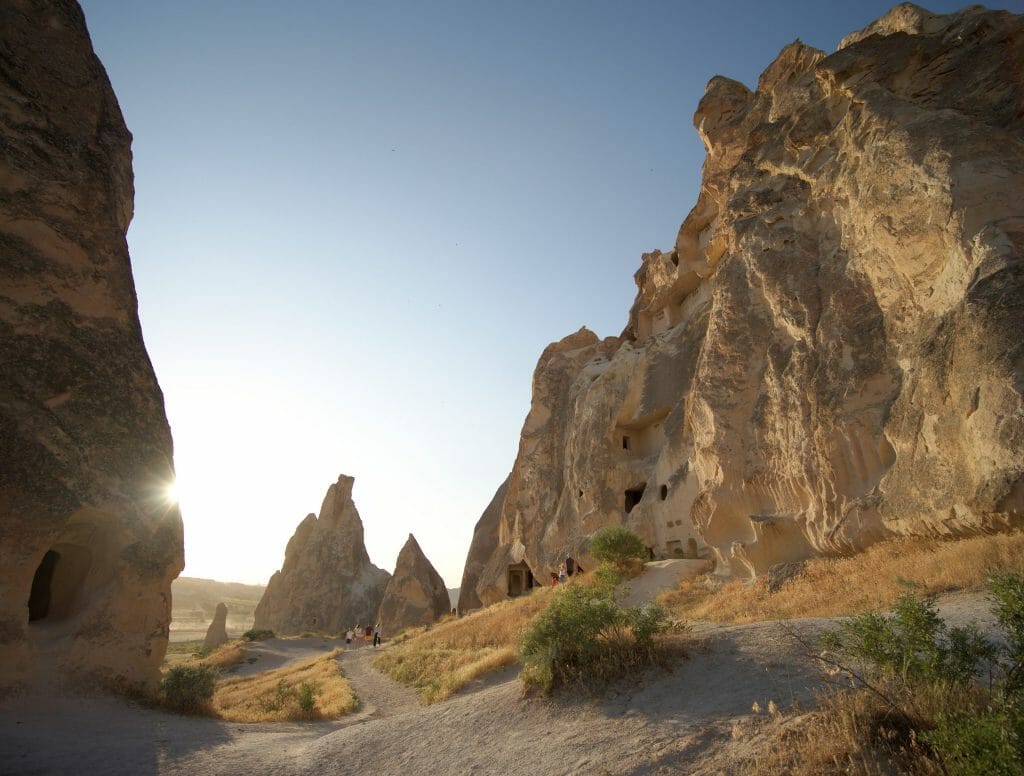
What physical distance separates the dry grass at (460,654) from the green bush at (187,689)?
3.54 meters

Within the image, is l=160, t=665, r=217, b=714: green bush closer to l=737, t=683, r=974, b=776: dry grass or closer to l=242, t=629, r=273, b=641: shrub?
l=737, t=683, r=974, b=776: dry grass

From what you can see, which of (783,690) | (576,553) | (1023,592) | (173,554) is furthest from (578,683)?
(576,553)

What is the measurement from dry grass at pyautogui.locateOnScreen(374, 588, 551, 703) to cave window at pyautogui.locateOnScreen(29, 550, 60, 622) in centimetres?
615

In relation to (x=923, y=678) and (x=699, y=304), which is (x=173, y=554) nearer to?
(x=923, y=678)

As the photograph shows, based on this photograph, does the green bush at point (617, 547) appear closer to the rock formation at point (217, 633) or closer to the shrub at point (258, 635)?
the rock formation at point (217, 633)

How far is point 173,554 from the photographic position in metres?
9.01

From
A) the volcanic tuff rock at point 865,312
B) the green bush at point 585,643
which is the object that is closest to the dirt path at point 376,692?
the green bush at point 585,643

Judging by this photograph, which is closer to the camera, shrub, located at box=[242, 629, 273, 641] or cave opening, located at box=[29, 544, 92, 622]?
cave opening, located at box=[29, 544, 92, 622]

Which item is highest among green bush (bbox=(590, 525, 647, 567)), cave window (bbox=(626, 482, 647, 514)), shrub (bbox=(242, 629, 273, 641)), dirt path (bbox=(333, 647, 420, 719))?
cave window (bbox=(626, 482, 647, 514))

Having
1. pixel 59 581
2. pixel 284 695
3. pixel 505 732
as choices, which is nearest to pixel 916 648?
pixel 505 732

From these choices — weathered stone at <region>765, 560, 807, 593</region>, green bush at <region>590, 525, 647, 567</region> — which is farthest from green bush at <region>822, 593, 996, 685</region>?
green bush at <region>590, 525, 647, 567</region>

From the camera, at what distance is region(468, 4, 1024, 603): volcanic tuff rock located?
874cm

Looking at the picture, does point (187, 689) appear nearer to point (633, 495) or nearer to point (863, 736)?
point (863, 736)

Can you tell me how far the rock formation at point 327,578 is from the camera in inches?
1491
